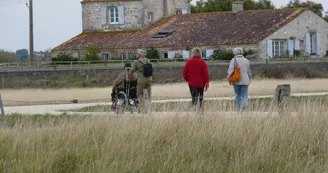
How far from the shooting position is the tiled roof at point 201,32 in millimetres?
52844

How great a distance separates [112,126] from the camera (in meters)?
12.7

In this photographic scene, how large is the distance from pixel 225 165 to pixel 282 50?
4233 centimetres

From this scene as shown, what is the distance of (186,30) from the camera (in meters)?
56.0

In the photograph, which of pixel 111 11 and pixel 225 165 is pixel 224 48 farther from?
pixel 225 165

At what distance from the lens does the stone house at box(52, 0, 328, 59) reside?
52.5 m

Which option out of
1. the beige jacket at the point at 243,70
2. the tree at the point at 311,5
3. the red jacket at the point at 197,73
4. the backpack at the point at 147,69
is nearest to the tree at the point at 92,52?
the tree at the point at 311,5

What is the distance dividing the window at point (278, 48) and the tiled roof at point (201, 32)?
0.97 meters

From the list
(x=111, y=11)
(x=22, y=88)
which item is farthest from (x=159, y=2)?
(x=22, y=88)

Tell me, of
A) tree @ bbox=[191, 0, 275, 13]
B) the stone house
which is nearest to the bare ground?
the stone house

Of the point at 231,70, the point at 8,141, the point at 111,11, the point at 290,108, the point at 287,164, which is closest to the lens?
the point at 287,164

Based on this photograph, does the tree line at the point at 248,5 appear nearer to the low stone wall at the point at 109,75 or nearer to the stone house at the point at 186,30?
the stone house at the point at 186,30

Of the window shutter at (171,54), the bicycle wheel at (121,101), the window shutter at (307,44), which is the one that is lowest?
the bicycle wheel at (121,101)

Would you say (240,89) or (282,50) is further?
(282,50)

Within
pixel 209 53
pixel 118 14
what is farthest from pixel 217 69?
pixel 118 14
